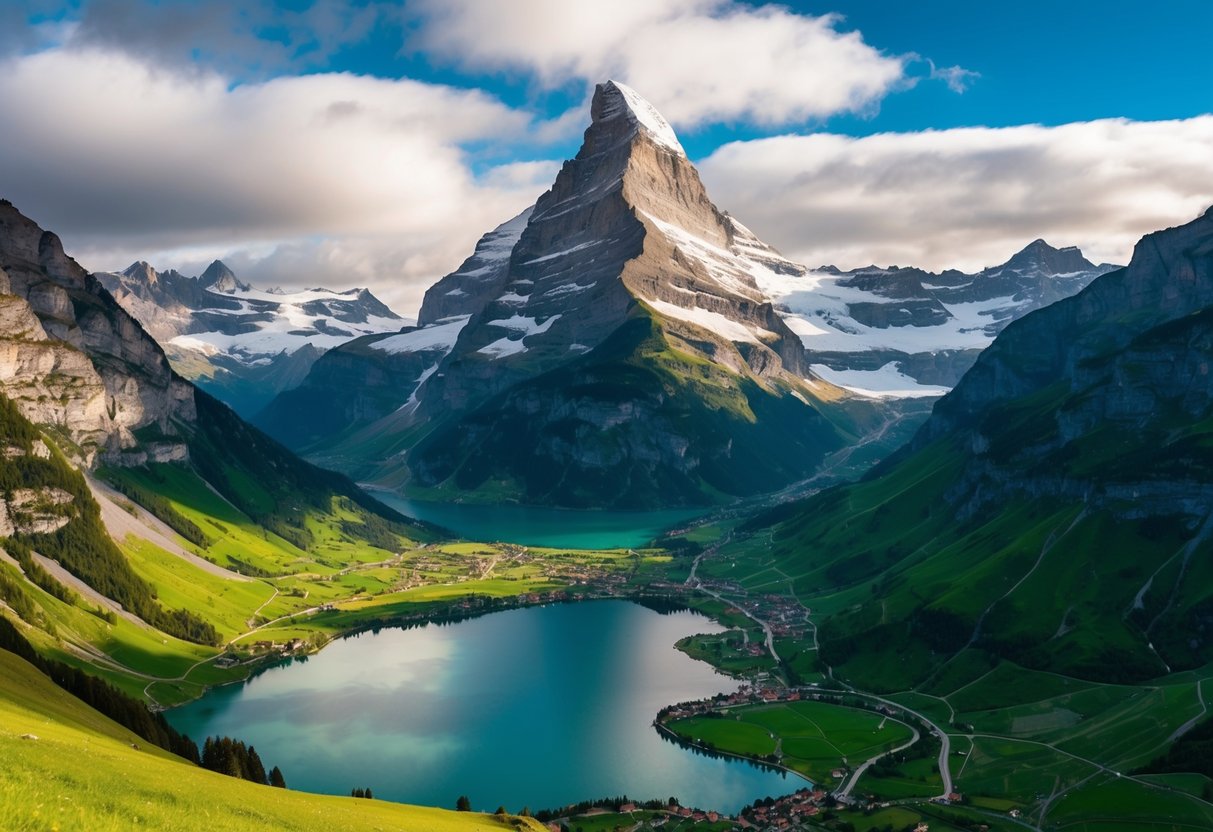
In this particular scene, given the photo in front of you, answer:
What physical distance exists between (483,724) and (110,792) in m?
118

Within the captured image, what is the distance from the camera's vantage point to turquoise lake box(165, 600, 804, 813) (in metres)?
124

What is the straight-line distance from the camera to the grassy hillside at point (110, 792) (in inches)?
1245

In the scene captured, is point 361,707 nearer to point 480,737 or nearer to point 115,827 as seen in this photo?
point 480,737

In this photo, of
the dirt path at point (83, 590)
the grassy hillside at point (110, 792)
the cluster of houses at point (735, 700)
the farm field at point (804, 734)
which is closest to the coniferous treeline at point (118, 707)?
the grassy hillside at point (110, 792)

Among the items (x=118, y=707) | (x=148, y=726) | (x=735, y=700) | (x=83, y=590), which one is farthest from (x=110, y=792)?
(x=83, y=590)

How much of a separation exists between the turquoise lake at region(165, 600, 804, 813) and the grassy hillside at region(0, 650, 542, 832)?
2307 inches

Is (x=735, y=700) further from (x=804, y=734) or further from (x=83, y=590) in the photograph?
(x=83, y=590)

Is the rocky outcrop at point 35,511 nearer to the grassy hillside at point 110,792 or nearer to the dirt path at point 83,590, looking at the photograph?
the dirt path at point 83,590

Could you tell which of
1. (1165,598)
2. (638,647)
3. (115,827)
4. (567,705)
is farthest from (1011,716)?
(115,827)

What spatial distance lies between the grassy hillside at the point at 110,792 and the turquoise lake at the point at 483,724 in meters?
58.6

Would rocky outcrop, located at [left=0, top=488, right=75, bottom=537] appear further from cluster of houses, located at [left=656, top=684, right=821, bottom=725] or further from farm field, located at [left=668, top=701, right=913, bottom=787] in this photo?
farm field, located at [left=668, top=701, right=913, bottom=787]

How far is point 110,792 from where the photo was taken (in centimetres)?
3625

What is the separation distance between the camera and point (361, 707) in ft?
515

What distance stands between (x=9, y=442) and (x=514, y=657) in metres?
102
